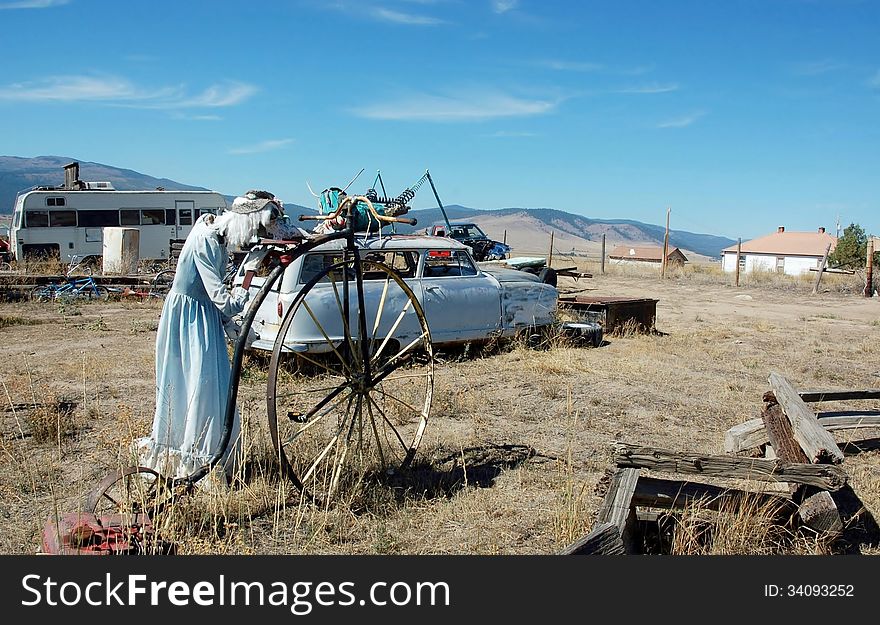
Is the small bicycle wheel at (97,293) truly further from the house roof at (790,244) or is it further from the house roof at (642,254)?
the house roof at (790,244)

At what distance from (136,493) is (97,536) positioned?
640 millimetres

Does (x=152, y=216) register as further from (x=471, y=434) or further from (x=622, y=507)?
(x=622, y=507)

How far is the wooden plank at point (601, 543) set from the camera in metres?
3.43

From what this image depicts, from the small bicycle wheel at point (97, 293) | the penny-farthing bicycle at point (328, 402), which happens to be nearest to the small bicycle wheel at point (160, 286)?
the small bicycle wheel at point (97, 293)

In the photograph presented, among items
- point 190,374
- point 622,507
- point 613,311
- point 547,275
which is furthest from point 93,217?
point 622,507

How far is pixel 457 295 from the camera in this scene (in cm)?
995

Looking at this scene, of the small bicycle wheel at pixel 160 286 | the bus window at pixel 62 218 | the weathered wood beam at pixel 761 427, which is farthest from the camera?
the bus window at pixel 62 218

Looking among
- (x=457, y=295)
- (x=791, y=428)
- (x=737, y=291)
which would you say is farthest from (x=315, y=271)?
(x=737, y=291)

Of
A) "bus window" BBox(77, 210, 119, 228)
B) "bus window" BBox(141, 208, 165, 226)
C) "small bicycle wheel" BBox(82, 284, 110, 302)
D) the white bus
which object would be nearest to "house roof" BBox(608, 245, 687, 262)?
the white bus

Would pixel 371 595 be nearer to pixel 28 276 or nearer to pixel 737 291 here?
pixel 28 276

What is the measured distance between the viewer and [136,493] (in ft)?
14.5

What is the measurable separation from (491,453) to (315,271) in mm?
3484

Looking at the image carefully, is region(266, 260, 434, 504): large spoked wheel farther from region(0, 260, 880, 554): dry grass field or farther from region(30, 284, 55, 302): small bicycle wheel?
region(30, 284, 55, 302): small bicycle wheel

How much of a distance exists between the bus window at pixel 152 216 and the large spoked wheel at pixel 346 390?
57.4 feet
